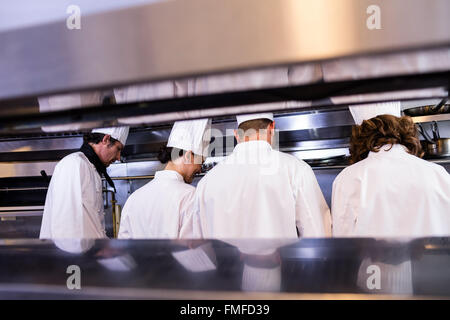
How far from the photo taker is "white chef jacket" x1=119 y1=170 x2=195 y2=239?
1.56 m

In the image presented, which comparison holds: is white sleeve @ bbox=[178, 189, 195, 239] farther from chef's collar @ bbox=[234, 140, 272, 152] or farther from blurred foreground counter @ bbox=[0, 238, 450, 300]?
blurred foreground counter @ bbox=[0, 238, 450, 300]

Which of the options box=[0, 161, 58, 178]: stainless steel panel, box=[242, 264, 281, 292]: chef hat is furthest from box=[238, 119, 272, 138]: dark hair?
box=[0, 161, 58, 178]: stainless steel panel

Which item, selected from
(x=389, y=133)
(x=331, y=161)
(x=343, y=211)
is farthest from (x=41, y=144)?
(x=389, y=133)

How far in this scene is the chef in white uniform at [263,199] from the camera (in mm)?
1348

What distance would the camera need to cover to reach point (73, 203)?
5.68ft

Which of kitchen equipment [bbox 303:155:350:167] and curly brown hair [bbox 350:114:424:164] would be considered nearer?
curly brown hair [bbox 350:114:424:164]

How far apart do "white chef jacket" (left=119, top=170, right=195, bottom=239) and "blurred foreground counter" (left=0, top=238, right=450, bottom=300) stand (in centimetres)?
99

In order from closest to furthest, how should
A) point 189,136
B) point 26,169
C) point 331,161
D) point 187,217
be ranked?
point 187,217, point 189,136, point 331,161, point 26,169

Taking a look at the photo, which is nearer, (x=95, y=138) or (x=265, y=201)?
(x=265, y=201)

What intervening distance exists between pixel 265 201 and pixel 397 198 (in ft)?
1.60

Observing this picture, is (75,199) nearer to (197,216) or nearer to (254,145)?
(197,216)
